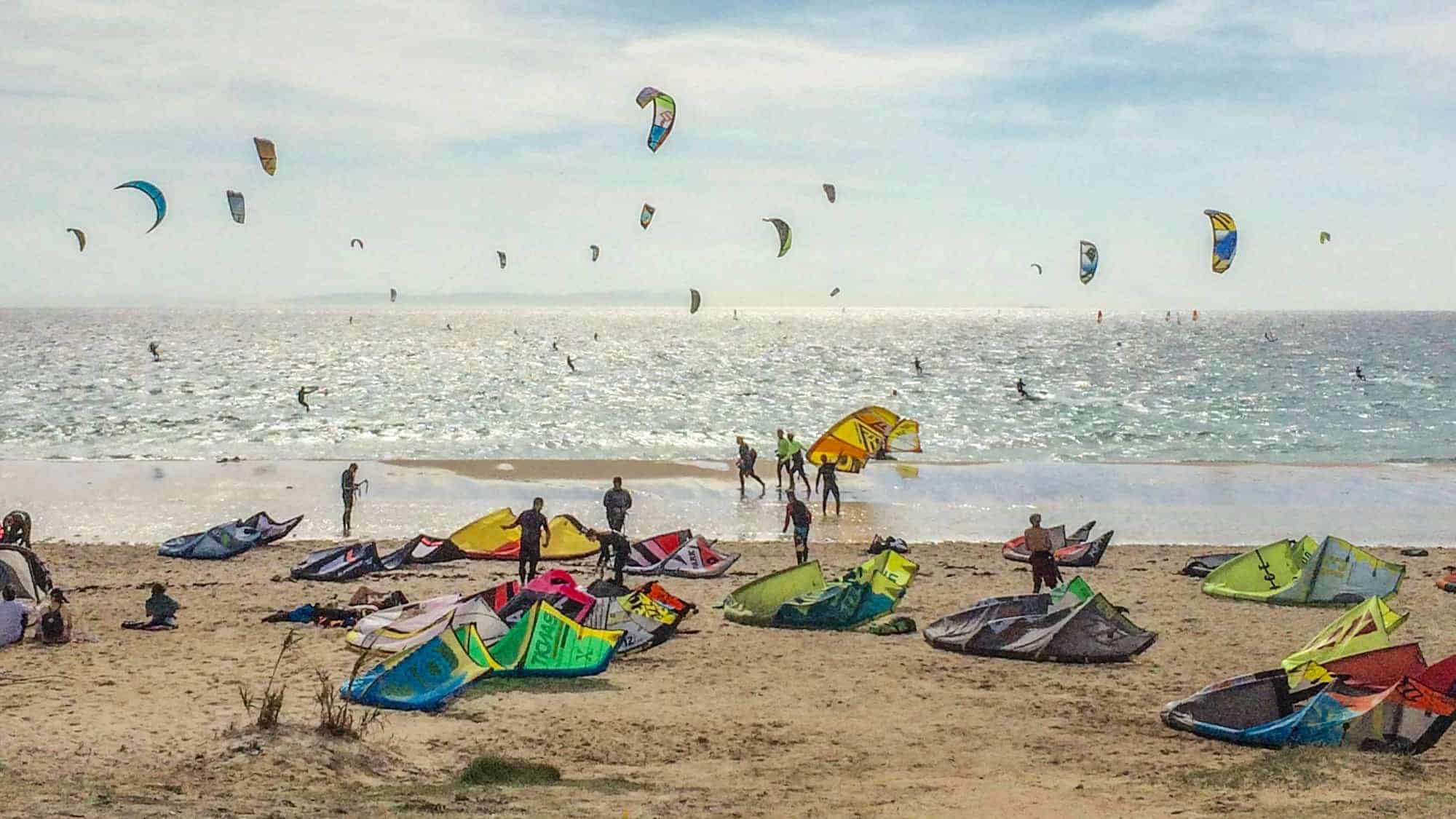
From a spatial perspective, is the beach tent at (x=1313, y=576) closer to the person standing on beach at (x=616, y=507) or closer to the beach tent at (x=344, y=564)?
the person standing on beach at (x=616, y=507)

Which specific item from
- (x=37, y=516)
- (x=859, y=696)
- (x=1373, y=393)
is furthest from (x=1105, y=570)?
(x=1373, y=393)

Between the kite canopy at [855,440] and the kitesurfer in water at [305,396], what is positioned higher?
the kite canopy at [855,440]

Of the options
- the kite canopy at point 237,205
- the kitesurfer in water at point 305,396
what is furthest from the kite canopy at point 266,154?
the kitesurfer in water at point 305,396

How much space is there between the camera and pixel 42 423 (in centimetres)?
3997

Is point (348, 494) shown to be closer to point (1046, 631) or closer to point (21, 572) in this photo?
point (21, 572)

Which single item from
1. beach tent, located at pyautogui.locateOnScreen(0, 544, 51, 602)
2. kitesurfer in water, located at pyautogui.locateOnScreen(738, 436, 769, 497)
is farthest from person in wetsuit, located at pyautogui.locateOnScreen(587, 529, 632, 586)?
kitesurfer in water, located at pyautogui.locateOnScreen(738, 436, 769, 497)

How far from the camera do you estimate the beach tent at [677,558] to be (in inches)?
588

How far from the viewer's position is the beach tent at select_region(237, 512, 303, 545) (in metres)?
17.0

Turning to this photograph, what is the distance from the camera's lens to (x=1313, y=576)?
13.6m

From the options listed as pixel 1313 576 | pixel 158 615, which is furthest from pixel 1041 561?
pixel 158 615

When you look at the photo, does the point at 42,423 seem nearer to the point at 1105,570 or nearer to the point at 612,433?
the point at 612,433

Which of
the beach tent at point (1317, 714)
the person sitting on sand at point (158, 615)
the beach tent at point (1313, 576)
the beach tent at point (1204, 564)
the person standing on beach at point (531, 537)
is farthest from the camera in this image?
the beach tent at point (1204, 564)

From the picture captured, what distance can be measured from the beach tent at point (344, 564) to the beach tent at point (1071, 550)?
7850 mm

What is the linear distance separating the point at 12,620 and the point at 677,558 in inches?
275
